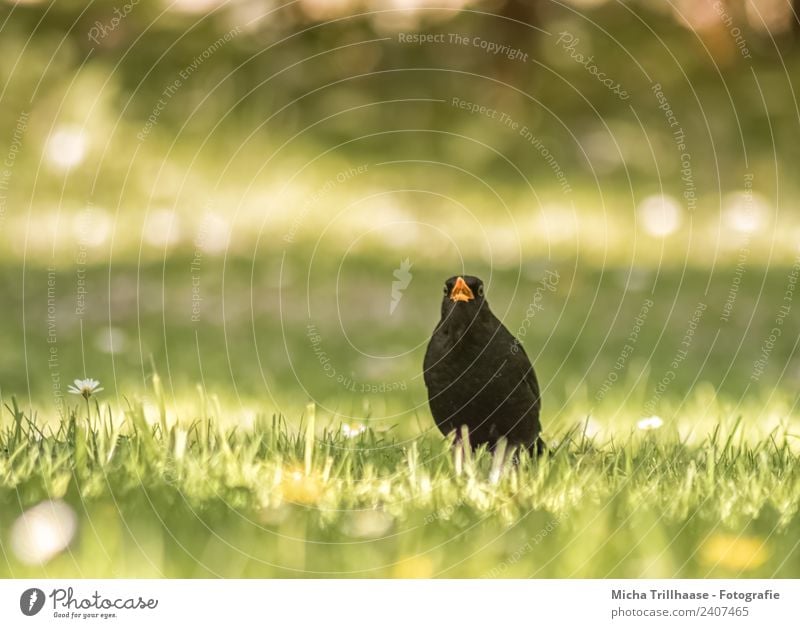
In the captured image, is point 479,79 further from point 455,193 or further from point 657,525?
point 657,525

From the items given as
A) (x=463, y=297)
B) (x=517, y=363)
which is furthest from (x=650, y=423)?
(x=463, y=297)

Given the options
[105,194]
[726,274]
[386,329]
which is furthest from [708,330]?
[105,194]

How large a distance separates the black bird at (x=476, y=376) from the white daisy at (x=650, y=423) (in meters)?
0.43

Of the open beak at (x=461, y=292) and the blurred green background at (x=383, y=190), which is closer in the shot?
the open beak at (x=461, y=292)

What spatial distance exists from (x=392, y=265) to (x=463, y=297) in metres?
2.42

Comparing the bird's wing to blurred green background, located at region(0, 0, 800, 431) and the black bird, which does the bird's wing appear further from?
blurred green background, located at region(0, 0, 800, 431)

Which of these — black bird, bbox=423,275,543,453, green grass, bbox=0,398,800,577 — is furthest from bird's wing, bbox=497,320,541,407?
green grass, bbox=0,398,800,577

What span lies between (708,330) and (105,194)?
10.3ft

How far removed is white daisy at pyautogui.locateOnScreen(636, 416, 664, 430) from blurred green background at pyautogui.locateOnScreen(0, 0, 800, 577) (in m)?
0.03

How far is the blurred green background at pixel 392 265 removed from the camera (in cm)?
301

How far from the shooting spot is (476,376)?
3334mm

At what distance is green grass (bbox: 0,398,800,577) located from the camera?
291 centimetres

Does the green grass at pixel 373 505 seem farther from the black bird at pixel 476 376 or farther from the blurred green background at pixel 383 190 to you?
the blurred green background at pixel 383 190

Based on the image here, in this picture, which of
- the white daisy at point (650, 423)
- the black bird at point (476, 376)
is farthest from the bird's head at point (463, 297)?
the white daisy at point (650, 423)
